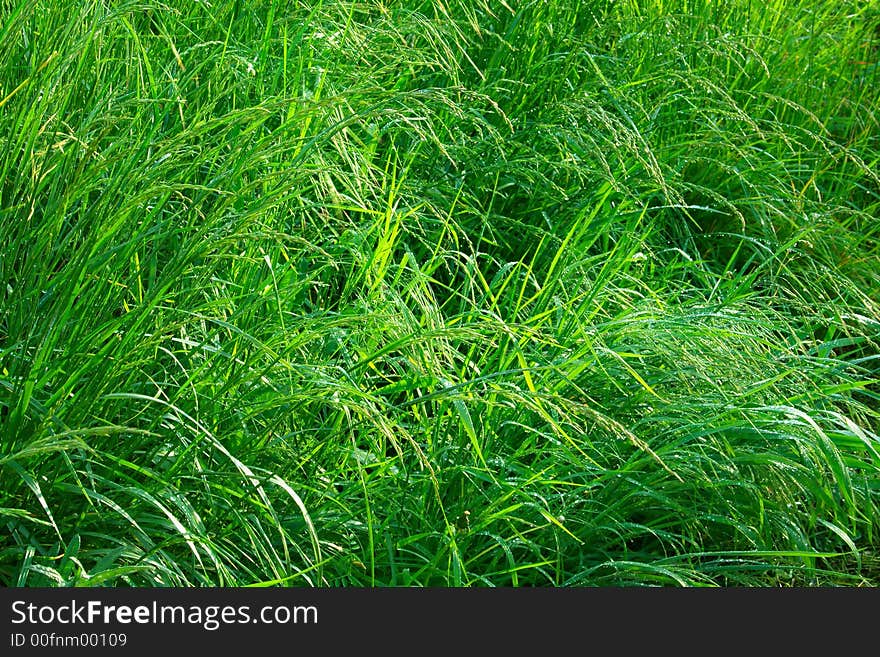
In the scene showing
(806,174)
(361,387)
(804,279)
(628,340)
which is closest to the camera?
(361,387)

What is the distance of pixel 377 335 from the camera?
1885mm

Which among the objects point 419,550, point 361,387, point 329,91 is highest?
point 329,91

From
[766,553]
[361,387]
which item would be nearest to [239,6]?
[361,387]

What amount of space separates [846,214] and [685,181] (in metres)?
0.55

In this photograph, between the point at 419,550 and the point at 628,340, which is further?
the point at 628,340

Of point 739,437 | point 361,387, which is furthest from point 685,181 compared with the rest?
point 361,387

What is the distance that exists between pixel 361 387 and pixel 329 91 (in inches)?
25.2

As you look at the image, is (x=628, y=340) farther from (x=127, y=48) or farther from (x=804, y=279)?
(x=127, y=48)

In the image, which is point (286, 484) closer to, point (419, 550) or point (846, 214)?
point (419, 550)

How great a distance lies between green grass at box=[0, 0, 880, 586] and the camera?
1562 millimetres

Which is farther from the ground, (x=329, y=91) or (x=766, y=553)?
(x=329, y=91)

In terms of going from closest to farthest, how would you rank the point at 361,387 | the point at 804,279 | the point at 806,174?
1. the point at 361,387
2. the point at 804,279
3. the point at 806,174

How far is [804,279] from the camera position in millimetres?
2703

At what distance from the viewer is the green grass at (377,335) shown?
156 centimetres
